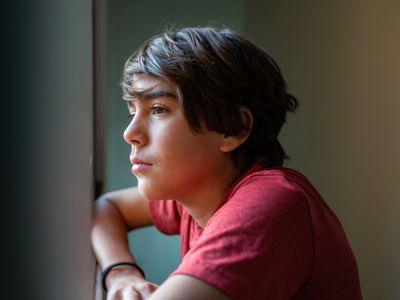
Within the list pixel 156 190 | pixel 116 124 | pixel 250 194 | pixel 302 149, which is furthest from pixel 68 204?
pixel 302 149

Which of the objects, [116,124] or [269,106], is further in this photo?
[116,124]

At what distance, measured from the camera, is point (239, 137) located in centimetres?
74

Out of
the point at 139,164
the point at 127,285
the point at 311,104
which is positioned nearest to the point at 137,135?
the point at 139,164

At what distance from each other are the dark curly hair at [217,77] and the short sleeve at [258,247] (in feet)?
0.45

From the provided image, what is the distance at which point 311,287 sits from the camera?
0.62 m

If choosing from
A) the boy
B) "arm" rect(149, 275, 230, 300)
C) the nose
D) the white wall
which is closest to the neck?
the boy

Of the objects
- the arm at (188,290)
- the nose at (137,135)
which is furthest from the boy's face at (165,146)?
the arm at (188,290)

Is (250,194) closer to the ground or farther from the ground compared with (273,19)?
closer to the ground

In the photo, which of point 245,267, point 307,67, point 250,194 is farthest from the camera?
point 307,67

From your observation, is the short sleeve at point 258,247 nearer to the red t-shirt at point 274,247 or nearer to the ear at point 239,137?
the red t-shirt at point 274,247

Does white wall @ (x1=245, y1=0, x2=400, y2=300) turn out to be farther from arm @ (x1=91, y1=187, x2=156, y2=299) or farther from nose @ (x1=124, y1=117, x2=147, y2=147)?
nose @ (x1=124, y1=117, x2=147, y2=147)

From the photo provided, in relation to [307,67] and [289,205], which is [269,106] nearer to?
[289,205]

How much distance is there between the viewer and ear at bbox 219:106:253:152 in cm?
73

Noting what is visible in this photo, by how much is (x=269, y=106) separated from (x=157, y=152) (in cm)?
20
